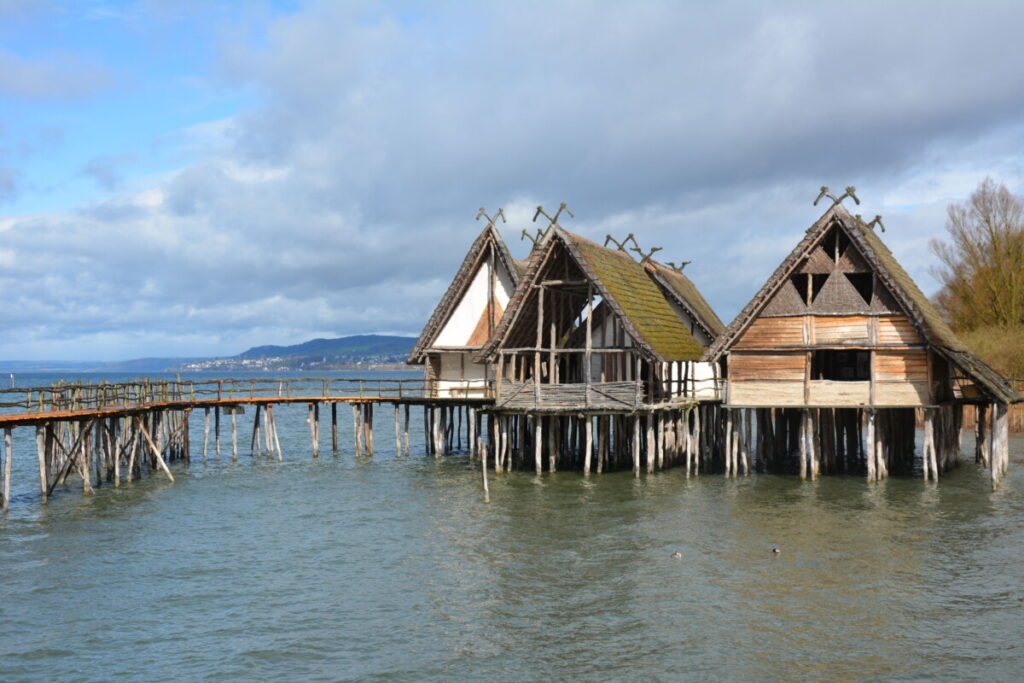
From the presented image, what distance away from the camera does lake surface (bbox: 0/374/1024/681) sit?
50.0 ft

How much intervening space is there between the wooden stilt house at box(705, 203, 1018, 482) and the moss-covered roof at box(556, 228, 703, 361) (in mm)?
2620

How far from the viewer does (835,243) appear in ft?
101

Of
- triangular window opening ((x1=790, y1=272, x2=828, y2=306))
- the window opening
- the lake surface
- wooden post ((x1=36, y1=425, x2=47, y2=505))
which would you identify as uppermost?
triangular window opening ((x1=790, y1=272, x2=828, y2=306))

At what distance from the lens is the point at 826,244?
31.1 meters

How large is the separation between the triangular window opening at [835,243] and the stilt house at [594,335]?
18.4 feet

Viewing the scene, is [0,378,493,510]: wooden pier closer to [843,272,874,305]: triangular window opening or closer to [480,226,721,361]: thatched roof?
[480,226,721,361]: thatched roof

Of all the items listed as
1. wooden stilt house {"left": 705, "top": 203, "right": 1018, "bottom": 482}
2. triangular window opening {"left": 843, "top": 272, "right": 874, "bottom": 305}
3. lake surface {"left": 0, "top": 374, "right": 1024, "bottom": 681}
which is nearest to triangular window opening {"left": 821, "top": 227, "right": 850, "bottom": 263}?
wooden stilt house {"left": 705, "top": 203, "right": 1018, "bottom": 482}

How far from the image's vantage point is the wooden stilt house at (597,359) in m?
33.0

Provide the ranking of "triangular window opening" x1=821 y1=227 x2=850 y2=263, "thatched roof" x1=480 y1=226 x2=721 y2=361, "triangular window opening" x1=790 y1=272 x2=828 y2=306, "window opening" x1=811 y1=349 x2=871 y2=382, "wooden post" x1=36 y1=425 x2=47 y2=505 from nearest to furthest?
"wooden post" x1=36 y1=425 x2=47 y2=505
"triangular window opening" x1=821 y1=227 x2=850 y2=263
"triangular window opening" x1=790 y1=272 x2=828 y2=306
"thatched roof" x1=480 y1=226 x2=721 y2=361
"window opening" x1=811 y1=349 x2=871 y2=382

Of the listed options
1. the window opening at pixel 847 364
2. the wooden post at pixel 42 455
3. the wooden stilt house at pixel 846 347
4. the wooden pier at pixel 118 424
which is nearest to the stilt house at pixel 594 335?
the wooden stilt house at pixel 846 347

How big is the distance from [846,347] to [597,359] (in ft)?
35.8

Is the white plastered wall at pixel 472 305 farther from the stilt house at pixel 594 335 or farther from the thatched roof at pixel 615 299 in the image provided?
the thatched roof at pixel 615 299

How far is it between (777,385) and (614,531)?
378 inches

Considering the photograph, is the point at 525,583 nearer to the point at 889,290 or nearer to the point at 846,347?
the point at 846,347
